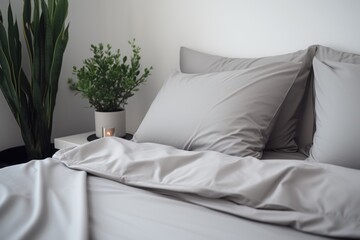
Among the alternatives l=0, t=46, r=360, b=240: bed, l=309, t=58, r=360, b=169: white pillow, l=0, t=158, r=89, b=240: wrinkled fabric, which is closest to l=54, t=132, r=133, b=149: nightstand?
l=0, t=46, r=360, b=240: bed

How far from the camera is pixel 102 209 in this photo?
0.71 metres

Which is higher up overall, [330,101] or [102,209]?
[330,101]

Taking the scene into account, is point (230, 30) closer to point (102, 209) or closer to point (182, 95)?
point (182, 95)

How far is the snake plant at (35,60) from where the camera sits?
170 cm

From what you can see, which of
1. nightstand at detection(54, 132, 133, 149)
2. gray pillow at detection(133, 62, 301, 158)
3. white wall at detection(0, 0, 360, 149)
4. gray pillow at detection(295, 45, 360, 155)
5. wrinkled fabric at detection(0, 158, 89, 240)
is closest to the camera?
wrinkled fabric at detection(0, 158, 89, 240)

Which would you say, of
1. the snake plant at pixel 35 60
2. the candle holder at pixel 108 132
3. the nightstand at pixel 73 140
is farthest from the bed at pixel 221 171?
the snake plant at pixel 35 60

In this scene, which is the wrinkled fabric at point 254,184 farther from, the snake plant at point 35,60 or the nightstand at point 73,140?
the snake plant at point 35,60

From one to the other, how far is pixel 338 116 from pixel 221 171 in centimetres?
47

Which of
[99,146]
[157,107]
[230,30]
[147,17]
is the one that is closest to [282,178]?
[99,146]

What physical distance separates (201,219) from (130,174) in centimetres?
28

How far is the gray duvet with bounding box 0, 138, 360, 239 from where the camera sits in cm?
62

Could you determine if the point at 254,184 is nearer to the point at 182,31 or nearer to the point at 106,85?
the point at 106,85

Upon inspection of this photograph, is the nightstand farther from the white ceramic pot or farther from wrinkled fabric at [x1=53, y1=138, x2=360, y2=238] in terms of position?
wrinkled fabric at [x1=53, y1=138, x2=360, y2=238]

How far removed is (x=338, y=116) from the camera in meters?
0.97
